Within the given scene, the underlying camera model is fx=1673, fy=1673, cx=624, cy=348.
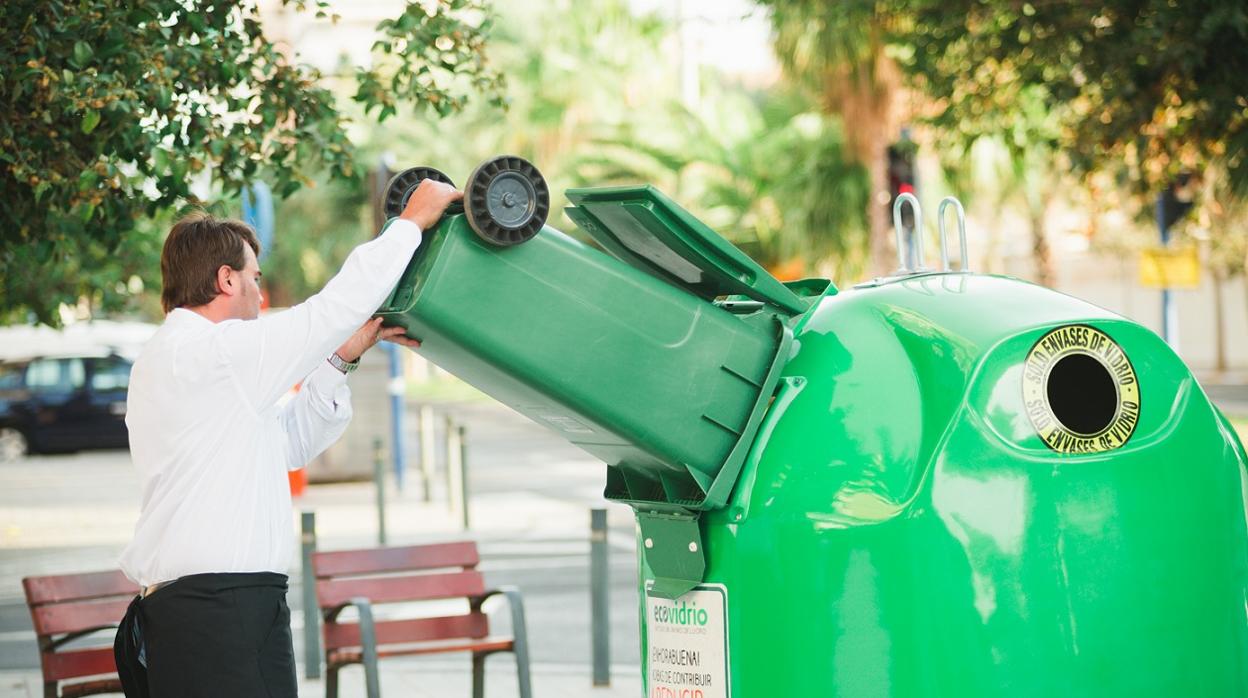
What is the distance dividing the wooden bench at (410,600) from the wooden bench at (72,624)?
2.89 ft

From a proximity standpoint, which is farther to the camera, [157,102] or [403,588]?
[403,588]

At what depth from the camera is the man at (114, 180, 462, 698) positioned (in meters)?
3.59

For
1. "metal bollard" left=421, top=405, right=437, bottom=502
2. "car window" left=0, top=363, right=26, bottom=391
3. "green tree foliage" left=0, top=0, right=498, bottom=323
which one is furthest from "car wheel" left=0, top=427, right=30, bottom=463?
"green tree foliage" left=0, top=0, right=498, bottom=323

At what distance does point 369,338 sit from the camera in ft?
12.7

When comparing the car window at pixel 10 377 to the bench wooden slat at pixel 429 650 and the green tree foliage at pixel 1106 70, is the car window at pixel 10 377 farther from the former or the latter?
the bench wooden slat at pixel 429 650

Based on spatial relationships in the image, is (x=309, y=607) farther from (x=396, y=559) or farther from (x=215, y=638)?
(x=215, y=638)

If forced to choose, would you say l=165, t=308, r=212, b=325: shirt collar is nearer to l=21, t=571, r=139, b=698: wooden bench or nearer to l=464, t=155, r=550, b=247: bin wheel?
l=464, t=155, r=550, b=247: bin wheel

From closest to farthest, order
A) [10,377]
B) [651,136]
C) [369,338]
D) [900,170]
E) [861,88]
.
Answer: [369,338], [900,170], [861,88], [10,377], [651,136]

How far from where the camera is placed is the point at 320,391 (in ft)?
13.4

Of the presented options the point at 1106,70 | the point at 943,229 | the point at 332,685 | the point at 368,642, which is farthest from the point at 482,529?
the point at 943,229

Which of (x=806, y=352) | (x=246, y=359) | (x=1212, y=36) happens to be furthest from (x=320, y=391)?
(x=1212, y=36)

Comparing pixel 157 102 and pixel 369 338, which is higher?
pixel 157 102

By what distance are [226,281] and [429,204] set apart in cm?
56

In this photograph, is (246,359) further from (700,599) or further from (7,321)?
(7,321)
